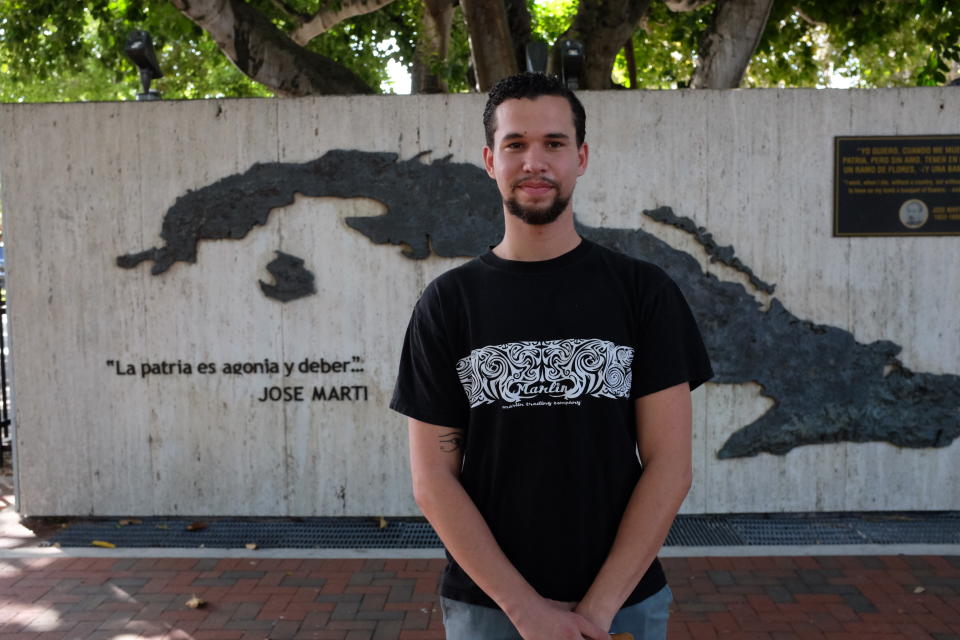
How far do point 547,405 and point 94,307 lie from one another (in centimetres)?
455

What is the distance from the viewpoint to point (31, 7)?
9805 millimetres

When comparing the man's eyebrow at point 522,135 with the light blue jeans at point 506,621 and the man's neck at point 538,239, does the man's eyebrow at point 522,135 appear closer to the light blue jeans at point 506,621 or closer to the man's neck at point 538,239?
the man's neck at point 538,239

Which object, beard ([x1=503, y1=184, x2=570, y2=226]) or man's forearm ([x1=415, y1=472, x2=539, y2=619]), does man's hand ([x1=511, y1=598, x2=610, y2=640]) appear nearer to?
man's forearm ([x1=415, y1=472, x2=539, y2=619])

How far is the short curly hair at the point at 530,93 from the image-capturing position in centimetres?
223

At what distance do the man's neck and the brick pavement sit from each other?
258 cm

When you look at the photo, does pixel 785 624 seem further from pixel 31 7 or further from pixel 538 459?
pixel 31 7

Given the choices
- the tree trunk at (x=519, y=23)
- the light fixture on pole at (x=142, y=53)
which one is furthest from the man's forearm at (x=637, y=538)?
the tree trunk at (x=519, y=23)

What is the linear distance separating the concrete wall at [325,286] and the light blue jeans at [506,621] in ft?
12.2

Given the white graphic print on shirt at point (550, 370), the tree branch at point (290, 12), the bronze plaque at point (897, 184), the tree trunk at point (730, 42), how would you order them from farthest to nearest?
the tree branch at point (290, 12) → the tree trunk at point (730, 42) → the bronze plaque at point (897, 184) → the white graphic print on shirt at point (550, 370)

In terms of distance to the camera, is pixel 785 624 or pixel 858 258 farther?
pixel 858 258

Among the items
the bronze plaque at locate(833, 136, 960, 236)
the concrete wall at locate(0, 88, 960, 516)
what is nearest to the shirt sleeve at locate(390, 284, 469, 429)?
the concrete wall at locate(0, 88, 960, 516)

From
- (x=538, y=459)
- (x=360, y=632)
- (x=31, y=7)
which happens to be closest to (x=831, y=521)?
(x=360, y=632)

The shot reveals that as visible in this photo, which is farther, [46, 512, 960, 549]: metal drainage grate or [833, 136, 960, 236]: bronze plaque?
[833, 136, 960, 236]: bronze plaque

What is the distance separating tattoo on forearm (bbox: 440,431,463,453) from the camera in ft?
7.30
